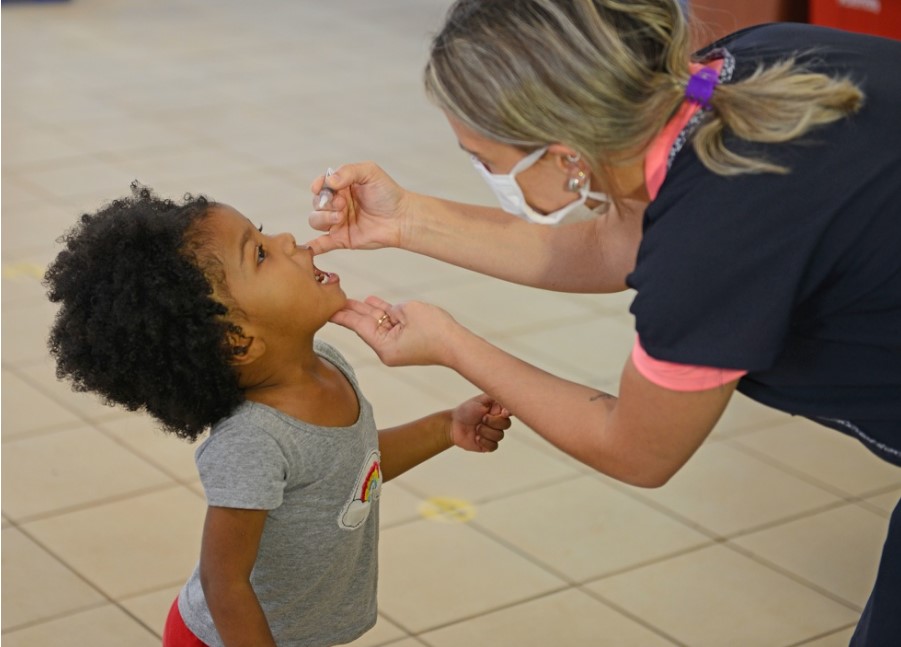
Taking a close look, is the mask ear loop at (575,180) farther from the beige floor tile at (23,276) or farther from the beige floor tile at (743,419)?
the beige floor tile at (23,276)

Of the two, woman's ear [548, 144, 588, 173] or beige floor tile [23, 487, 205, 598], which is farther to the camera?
beige floor tile [23, 487, 205, 598]

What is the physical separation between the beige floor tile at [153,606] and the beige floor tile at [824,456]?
146 centimetres

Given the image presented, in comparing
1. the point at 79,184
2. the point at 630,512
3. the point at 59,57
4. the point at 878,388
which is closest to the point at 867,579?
the point at 630,512

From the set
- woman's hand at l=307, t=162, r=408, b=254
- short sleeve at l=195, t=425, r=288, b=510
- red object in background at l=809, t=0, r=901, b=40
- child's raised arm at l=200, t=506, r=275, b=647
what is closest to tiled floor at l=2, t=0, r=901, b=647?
woman's hand at l=307, t=162, r=408, b=254

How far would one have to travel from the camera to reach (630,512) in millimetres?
2889

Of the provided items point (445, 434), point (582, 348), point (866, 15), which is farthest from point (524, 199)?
point (866, 15)

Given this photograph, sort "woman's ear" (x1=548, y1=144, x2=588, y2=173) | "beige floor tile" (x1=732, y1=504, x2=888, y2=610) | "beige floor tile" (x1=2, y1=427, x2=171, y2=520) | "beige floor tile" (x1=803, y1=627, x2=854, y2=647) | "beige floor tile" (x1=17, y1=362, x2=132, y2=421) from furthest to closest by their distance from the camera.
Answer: "beige floor tile" (x1=17, y1=362, x2=132, y2=421) → "beige floor tile" (x1=2, y1=427, x2=171, y2=520) → "beige floor tile" (x1=732, y1=504, x2=888, y2=610) → "beige floor tile" (x1=803, y1=627, x2=854, y2=647) → "woman's ear" (x1=548, y1=144, x2=588, y2=173)

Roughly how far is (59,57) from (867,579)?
5.49 metres

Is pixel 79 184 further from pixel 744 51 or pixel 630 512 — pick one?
pixel 744 51

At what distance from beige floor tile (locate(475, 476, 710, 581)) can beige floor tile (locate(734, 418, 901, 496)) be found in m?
0.44

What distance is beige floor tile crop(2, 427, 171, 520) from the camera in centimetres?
281

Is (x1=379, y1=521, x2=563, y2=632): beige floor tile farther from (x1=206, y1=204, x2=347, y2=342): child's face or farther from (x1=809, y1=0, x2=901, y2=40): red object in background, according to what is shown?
(x1=809, y1=0, x2=901, y2=40): red object in background

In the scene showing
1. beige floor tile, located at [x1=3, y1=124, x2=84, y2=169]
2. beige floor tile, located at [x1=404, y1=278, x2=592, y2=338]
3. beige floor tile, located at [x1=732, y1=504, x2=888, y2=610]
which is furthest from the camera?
beige floor tile, located at [x1=3, y1=124, x2=84, y2=169]

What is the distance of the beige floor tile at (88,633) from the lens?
2.34 meters
